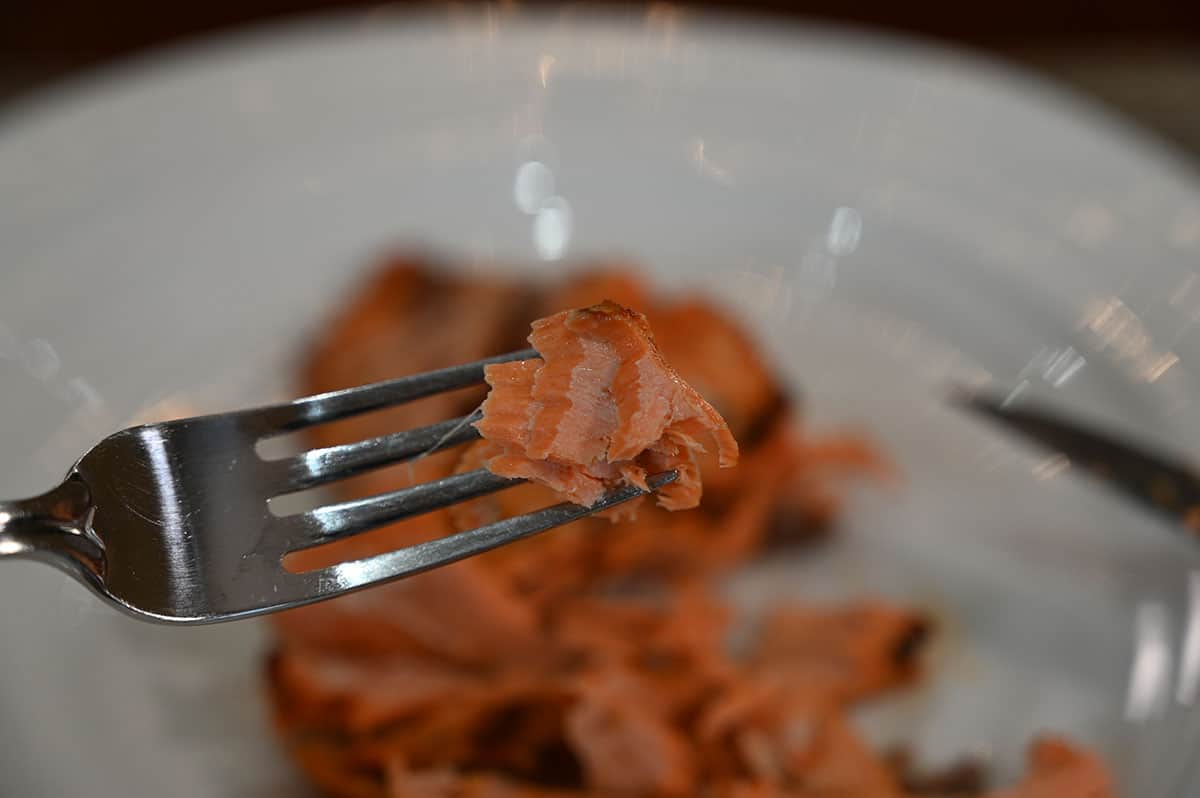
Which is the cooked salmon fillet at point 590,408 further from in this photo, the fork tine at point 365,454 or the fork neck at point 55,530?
the fork neck at point 55,530

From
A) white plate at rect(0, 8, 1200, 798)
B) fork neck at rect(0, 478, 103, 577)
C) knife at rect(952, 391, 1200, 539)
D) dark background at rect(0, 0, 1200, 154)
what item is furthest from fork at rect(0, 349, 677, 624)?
dark background at rect(0, 0, 1200, 154)

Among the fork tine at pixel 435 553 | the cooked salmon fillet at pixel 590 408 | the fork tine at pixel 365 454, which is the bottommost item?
the fork tine at pixel 435 553

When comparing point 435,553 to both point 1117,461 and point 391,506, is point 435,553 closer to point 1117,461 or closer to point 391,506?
point 391,506

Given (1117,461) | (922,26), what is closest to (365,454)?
(1117,461)

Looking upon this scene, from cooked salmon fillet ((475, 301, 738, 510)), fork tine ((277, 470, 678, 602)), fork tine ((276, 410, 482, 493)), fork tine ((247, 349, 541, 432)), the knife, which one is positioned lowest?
the knife

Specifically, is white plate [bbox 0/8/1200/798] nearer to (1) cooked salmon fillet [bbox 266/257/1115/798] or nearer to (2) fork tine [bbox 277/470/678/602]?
(1) cooked salmon fillet [bbox 266/257/1115/798]

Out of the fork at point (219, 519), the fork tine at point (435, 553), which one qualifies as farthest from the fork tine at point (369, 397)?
the fork tine at point (435, 553)
